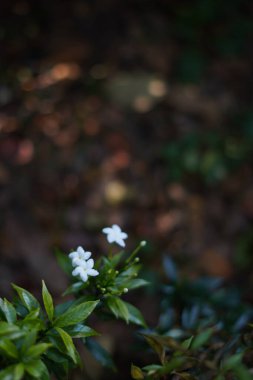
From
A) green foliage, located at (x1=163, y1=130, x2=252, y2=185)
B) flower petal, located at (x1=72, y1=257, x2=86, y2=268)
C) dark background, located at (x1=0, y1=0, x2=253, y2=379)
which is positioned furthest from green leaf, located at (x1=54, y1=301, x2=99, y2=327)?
green foliage, located at (x1=163, y1=130, x2=252, y2=185)

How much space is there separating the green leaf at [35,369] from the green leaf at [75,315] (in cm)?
16

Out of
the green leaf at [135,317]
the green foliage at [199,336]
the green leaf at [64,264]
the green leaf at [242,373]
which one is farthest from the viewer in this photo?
the green leaf at [64,264]

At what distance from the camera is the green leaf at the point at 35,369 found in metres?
1.22

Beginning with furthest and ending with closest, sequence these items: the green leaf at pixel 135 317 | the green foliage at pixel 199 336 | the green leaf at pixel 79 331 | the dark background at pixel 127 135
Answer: the dark background at pixel 127 135
the green leaf at pixel 135 317
the green leaf at pixel 79 331
the green foliage at pixel 199 336

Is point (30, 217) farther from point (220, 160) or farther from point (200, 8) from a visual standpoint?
point (200, 8)

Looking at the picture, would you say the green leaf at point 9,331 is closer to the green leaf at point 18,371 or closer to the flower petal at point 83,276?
the green leaf at point 18,371

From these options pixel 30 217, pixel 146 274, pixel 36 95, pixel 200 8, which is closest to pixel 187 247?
pixel 146 274

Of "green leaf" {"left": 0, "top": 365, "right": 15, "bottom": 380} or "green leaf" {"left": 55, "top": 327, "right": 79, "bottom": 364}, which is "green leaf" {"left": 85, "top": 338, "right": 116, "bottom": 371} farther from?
"green leaf" {"left": 0, "top": 365, "right": 15, "bottom": 380}

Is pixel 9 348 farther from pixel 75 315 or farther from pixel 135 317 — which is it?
pixel 135 317

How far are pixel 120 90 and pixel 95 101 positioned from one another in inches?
8.5

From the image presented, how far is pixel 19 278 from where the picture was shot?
2.86 m

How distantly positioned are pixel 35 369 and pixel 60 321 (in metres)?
0.19

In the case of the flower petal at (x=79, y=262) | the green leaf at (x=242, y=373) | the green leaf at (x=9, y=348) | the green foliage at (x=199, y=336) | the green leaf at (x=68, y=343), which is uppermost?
the green leaf at (x=9, y=348)

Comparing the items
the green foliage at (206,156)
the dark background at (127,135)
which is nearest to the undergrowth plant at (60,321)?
the dark background at (127,135)
